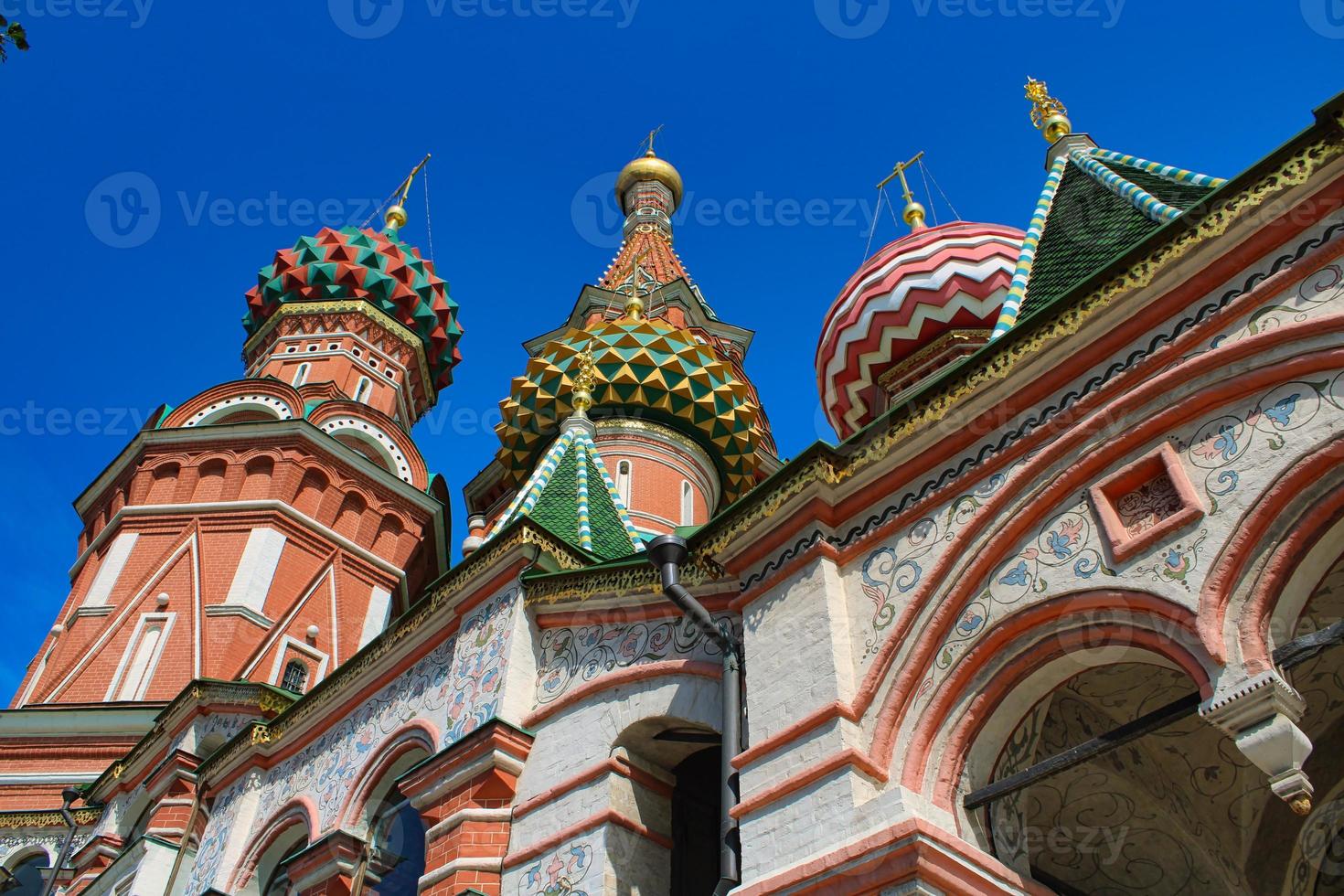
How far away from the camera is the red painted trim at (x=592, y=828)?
7.18 m

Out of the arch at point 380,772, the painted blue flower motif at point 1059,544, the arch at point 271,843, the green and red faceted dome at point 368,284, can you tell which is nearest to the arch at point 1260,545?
the painted blue flower motif at point 1059,544

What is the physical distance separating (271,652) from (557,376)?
6.15m

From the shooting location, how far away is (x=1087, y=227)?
9109 millimetres

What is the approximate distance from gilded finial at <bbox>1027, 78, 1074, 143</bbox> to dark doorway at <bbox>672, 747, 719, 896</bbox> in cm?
689

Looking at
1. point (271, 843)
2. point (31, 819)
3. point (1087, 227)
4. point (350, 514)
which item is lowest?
point (271, 843)

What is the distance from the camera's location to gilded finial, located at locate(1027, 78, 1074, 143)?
451 inches

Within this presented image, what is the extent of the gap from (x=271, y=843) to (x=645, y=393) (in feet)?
33.2

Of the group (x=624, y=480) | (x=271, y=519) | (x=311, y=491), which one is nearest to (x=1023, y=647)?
(x=624, y=480)

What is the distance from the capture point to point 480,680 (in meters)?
8.53

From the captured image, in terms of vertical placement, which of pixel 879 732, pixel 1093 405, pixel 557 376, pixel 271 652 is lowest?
pixel 879 732

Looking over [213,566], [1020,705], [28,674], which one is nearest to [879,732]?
[1020,705]

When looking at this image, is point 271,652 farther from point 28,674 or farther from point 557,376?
point 557,376

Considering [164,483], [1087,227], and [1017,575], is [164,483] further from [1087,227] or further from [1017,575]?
[1017,575]

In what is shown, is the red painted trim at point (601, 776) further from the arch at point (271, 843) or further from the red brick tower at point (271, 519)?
the red brick tower at point (271, 519)
